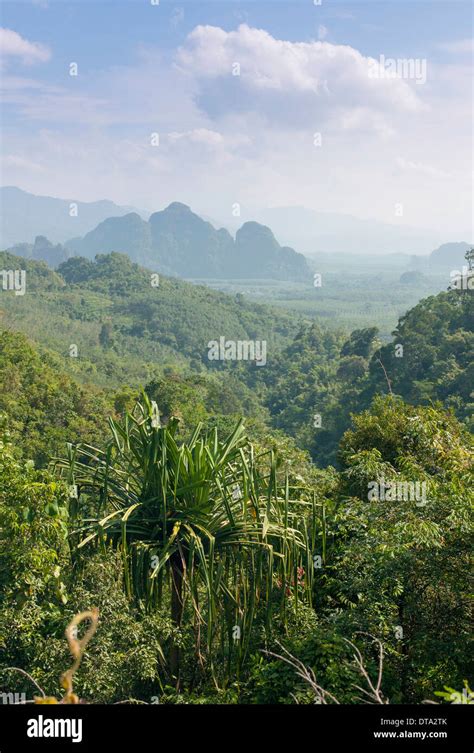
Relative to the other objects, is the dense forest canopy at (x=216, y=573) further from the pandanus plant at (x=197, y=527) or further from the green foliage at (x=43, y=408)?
the green foliage at (x=43, y=408)

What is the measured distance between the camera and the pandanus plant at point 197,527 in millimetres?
3664

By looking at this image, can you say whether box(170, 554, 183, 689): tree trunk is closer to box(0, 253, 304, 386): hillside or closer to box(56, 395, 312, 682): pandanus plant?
box(56, 395, 312, 682): pandanus plant

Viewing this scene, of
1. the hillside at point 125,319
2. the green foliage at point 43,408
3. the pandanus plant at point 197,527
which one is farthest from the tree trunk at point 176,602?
the hillside at point 125,319

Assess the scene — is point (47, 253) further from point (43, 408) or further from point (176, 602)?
point (176, 602)

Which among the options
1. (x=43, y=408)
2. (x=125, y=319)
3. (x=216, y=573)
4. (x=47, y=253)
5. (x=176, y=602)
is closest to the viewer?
(x=216, y=573)

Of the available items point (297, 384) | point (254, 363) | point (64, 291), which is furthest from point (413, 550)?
point (64, 291)

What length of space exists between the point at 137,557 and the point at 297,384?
→ 39.3 m

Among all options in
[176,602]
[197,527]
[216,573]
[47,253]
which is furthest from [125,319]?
[47,253]

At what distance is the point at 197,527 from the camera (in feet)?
12.4

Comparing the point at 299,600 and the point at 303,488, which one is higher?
the point at 303,488

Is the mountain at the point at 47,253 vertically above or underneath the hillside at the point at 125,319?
above
